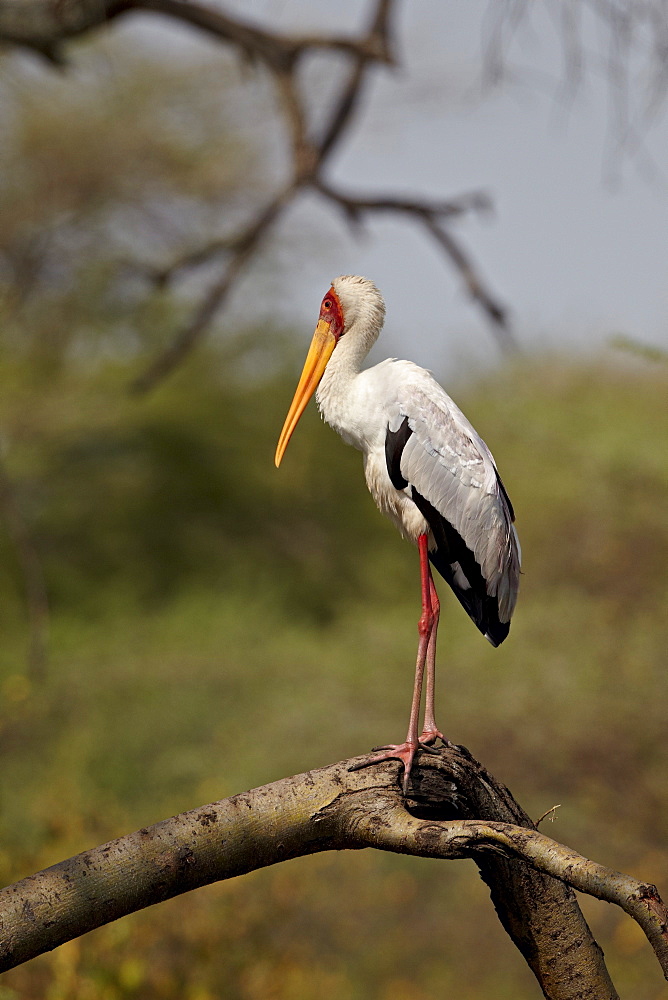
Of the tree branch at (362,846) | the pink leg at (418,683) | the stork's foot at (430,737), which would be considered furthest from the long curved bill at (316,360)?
the tree branch at (362,846)

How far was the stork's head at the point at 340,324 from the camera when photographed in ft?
8.02

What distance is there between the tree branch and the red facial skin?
1.03 metres

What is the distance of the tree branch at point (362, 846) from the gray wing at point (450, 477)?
0.47m

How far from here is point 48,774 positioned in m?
7.09

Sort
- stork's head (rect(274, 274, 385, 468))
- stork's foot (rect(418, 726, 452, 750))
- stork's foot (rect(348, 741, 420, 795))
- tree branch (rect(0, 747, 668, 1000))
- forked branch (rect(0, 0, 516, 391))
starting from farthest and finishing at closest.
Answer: forked branch (rect(0, 0, 516, 391)) < stork's head (rect(274, 274, 385, 468)) < stork's foot (rect(418, 726, 452, 750)) < stork's foot (rect(348, 741, 420, 795)) < tree branch (rect(0, 747, 668, 1000))

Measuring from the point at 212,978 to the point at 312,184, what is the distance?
483 centimetres

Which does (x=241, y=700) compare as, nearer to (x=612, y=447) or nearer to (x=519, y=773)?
(x=519, y=773)

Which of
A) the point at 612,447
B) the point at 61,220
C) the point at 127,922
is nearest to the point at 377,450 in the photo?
the point at 127,922

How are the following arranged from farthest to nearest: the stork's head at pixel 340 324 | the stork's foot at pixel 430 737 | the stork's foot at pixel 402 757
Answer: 1. the stork's head at pixel 340 324
2. the stork's foot at pixel 430 737
3. the stork's foot at pixel 402 757

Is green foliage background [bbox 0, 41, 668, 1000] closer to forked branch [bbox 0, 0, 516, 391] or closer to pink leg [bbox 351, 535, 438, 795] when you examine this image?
forked branch [bbox 0, 0, 516, 391]

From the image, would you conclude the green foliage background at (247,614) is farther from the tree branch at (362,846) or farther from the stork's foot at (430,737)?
the tree branch at (362,846)

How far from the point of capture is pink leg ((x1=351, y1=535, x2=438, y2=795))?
209 centimetres

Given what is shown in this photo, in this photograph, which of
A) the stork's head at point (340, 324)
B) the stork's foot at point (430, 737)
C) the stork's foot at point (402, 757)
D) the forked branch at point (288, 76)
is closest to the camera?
the stork's foot at point (402, 757)

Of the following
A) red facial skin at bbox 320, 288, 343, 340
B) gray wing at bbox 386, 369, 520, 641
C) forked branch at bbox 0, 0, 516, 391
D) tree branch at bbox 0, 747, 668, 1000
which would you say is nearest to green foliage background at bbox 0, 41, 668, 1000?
forked branch at bbox 0, 0, 516, 391
